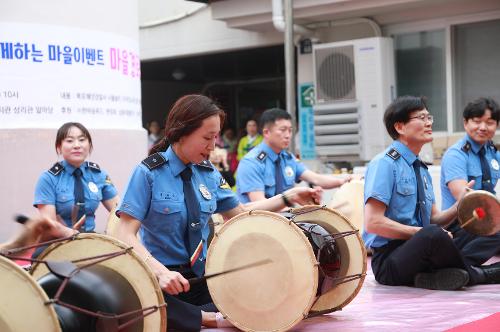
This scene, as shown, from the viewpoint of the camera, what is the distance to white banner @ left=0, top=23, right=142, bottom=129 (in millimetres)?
7844

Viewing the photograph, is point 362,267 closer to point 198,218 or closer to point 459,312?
point 459,312

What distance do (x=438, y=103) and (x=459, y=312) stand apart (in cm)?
670

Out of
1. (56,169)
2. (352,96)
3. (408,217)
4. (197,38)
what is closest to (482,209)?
(408,217)

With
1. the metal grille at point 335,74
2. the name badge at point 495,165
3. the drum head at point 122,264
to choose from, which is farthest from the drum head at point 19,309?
the metal grille at point 335,74

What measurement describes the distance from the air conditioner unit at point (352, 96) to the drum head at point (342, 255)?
655 centimetres

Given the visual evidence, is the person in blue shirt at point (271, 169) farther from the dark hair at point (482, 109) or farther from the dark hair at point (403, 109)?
the dark hair at point (403, 109)

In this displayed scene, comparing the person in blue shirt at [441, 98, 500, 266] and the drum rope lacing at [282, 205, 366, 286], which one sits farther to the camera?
the person in blue shirt at [441, 98, 500, 266]

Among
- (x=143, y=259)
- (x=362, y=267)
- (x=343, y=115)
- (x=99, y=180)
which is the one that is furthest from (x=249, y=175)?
(x=343, y=115)

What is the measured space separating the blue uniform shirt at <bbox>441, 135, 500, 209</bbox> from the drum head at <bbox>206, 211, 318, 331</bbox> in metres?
2.48

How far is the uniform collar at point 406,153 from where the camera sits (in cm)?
517

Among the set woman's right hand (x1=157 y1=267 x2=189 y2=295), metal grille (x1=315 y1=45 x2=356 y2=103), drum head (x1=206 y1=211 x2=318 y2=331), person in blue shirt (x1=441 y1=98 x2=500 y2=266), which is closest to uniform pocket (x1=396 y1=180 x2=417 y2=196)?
person in blue shirt (x1=441 y1=98 x2=500 y2=266)

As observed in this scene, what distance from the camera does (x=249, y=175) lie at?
6.61m

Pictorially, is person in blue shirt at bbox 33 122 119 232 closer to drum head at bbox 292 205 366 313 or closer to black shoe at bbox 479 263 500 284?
drum head at bbox 292 205 366 313

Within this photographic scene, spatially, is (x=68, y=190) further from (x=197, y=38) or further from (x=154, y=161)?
(x=197, y=38)
